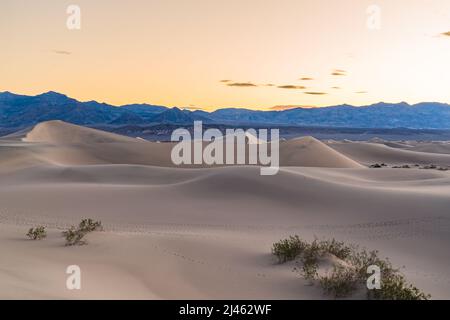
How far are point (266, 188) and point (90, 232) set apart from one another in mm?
9496

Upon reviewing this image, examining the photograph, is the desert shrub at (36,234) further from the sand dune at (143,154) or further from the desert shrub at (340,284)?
the sand dune at (143,154)

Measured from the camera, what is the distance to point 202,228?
15.0m

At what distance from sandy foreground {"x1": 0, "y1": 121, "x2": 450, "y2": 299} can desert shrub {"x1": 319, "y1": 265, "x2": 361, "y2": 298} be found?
187mm

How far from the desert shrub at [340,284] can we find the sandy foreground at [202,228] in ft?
0.61

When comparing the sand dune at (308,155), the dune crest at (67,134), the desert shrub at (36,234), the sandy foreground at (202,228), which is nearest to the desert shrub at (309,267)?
the sandy foreground at (202,228)

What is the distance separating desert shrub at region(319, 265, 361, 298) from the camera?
319 inches

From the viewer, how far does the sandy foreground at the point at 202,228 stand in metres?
8.48

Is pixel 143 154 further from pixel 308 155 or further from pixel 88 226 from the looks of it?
pixel 88 226

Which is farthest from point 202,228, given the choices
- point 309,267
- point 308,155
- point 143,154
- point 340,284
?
point 143,154

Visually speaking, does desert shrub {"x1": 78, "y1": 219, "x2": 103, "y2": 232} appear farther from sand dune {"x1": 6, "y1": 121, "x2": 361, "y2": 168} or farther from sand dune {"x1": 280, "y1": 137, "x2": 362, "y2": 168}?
sand dune {"x1": 280, "y1": 137, "x2": 362, "y2": 168}

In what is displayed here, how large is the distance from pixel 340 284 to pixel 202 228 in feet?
24.1

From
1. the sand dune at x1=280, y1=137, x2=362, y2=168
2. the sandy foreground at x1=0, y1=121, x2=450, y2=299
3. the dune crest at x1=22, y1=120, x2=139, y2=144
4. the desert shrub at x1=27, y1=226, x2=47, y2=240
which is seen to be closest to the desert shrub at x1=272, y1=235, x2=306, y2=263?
the sandy foreground at x1=0, y1=121, x2=450, y2=299

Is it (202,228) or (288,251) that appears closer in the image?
(288,251)

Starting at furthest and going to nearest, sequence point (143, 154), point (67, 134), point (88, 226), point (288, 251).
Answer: point (67, 134) → point (143, 154) → point (88, 226) → point (288, 251)
